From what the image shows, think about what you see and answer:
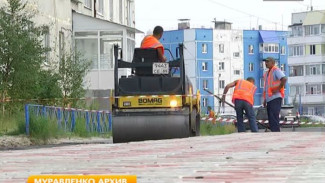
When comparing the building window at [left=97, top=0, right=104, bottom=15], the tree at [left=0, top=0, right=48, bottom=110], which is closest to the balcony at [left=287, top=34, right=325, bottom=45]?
the building window at [left=97, top=0, right=104, bottom=15]

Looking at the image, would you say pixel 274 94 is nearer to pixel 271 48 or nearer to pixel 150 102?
pixel 150 102

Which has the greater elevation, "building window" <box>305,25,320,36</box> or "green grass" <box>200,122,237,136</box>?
"building window" <box>305,25,320,36</box>

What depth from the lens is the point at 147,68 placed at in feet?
61.9

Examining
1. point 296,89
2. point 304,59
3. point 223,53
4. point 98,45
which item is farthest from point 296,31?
point 98,45

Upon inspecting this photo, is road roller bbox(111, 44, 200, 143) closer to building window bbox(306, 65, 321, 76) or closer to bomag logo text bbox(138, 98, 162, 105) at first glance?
bomag logo text bbox(138, 98, 162, 105)

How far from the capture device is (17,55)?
23281 millimetres

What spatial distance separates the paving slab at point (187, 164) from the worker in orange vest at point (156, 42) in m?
7.34

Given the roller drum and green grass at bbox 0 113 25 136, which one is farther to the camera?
green grass at bbox 0 113 25 136

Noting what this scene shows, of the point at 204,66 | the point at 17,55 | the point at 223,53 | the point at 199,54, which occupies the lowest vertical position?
the point at 17,55

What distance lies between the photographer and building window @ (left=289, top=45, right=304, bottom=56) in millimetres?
128625

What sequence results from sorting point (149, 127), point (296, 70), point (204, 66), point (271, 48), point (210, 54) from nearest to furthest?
point (149, 127)
point (204, 66)
point (210, 54)
point (296, 70)
point (271, 48)

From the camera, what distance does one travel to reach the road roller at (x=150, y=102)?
18156mm

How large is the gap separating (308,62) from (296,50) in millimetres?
3082

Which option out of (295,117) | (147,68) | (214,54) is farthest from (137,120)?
(214,54)
